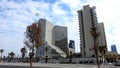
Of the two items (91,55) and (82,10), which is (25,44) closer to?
(91,55)

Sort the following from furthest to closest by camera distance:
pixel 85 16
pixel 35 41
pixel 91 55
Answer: pixel 85 16 < pixel 91 55 < pixel 35 41

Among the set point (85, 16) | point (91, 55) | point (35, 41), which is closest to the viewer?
point (35, 41)

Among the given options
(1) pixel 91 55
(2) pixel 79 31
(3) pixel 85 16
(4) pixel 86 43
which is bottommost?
(1) pixel 91 55

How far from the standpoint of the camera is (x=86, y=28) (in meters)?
166

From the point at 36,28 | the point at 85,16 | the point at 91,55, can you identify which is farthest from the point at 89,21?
the point at 36,28

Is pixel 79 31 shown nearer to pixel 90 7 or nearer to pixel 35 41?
pixel 90 7

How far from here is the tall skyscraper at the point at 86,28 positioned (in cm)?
16191

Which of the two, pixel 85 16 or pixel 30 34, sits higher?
pixel 85 16

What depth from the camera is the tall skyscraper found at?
162 meters

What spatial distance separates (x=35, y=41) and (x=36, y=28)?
2199 millimetres

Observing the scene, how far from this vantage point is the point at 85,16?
17038 cm

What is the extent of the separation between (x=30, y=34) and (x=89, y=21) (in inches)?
5658

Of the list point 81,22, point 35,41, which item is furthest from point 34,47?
point 81,22

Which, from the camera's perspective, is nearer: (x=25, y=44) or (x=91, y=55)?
(x=25, y=44)
